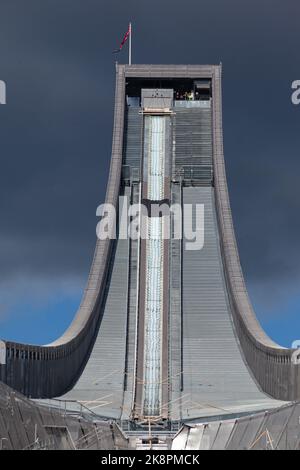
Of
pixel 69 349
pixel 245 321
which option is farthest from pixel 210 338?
pixel 69 349

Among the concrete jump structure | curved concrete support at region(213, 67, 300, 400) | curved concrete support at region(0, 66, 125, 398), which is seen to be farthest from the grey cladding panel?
curved concrete support at region(0, 66, 125, 398)

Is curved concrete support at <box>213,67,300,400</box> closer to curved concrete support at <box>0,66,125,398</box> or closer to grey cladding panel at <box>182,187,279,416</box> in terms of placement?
grey cladding panel at <box>182,187,279,416</box>

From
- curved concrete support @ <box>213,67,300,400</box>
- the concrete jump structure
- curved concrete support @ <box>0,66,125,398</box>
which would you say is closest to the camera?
curved concrete support @ <box>0,66,125,398</box>

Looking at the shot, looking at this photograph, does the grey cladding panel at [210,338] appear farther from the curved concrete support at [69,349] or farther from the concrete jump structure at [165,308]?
the curved concrete support at [69,349]

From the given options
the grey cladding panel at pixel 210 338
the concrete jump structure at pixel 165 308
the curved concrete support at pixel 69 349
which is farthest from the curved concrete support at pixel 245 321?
the curved concrete support at pixel 69 349

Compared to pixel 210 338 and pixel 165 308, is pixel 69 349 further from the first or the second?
pixel 210 338
